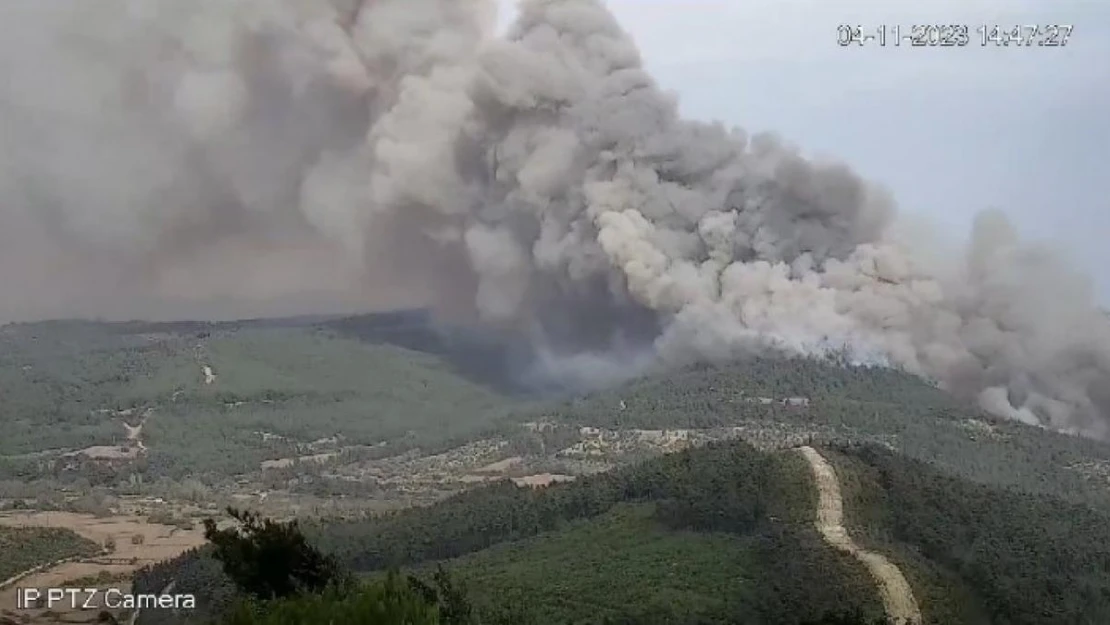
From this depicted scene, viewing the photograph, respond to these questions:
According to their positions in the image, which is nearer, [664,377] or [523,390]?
[664,377]

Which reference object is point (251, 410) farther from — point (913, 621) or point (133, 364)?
point (913, 621)

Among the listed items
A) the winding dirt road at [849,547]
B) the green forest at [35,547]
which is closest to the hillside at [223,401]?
the green forest at [35,547]

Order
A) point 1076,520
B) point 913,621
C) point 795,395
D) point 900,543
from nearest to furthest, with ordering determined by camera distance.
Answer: point 913,621 < point 900,543 < point 1076,520 < point 795,395

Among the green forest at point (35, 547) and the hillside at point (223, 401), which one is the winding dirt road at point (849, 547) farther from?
the hillside at point (223, 401)

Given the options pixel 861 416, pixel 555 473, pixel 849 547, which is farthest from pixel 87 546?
pixel 861 416

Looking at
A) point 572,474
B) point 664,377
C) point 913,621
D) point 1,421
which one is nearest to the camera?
point 913,621

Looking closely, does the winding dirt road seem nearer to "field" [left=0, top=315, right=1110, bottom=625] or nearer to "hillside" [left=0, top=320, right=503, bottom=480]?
"field" [left=0, top=315, right=1110, bottom=625]

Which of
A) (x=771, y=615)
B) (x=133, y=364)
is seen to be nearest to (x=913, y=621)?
(x=771, y=615)

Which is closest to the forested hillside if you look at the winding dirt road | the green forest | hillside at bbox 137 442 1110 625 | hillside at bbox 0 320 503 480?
hillside at bbox 0 320 503 480
